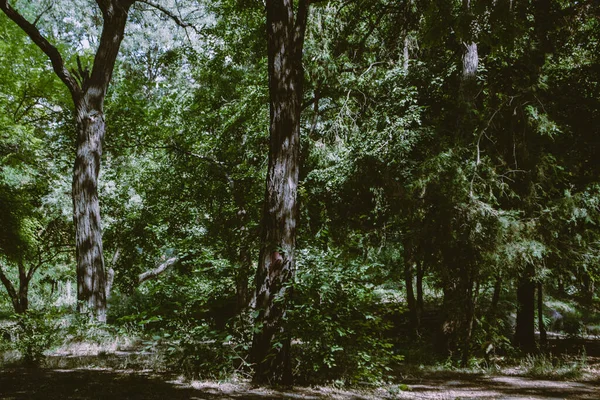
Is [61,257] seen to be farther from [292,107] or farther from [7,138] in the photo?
[292,107]

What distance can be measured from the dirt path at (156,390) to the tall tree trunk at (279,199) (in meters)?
0.47

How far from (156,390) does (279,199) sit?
2.55m

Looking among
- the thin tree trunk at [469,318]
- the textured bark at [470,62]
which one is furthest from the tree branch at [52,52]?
the thin tree trunk at [469,318]

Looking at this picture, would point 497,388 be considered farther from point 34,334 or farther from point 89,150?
point 89,150

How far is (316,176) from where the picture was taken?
40.3 feet

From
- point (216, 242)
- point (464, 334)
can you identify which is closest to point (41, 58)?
point (216, 242)

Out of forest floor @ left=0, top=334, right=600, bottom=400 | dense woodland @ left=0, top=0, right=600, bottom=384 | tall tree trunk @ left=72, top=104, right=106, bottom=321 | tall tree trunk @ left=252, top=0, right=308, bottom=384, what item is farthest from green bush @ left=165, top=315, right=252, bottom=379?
tall tree trunk @ left=72, top=104, right=106, bottom=321

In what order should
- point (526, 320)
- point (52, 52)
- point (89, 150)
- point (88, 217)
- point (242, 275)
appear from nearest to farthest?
1. point (242, 275)
2. point (88, 217)
3. point (89, 150)
4. point (52, 52)
5. point (526, 320)

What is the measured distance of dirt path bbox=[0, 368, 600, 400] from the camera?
4289 mm

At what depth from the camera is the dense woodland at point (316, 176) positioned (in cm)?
534

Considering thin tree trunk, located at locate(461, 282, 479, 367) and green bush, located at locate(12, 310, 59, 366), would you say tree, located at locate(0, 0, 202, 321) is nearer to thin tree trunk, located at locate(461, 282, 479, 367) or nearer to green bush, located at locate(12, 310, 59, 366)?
green bush, located at locate(12, 310, 59, 366)

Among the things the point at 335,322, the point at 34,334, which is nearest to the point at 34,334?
the point at 34,334

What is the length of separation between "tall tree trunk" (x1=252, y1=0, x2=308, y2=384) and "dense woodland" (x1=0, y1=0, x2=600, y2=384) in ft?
0.08

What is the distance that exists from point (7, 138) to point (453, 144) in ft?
41.5
